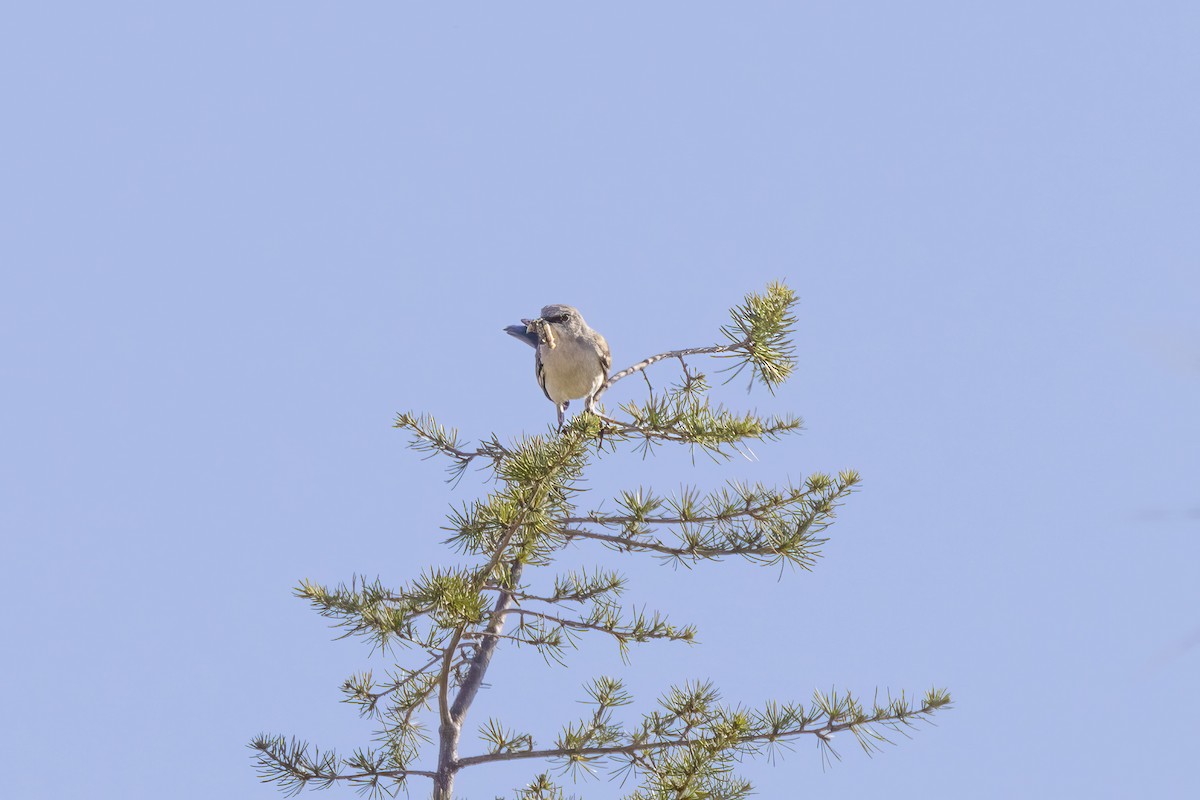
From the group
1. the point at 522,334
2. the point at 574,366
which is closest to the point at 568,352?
the point at 574,366

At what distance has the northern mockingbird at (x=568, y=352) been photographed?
21.8ft

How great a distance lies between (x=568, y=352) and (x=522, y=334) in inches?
15.4

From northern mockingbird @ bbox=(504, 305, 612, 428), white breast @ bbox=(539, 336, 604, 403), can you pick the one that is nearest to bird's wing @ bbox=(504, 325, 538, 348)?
northern mockingbird @ bbox=(504, 305, 612, 428)

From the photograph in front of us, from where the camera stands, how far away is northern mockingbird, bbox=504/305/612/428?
6.65 metres

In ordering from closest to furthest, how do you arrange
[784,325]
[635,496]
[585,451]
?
[585,451], [635,496], [784,325]

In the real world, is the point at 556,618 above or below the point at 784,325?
below

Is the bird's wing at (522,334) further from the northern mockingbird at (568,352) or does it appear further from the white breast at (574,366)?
the white breast at (574,366)

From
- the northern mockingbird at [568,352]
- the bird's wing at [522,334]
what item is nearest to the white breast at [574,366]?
the northern mockingbird at [568,352]

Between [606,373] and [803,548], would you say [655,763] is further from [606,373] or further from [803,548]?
[606,373]

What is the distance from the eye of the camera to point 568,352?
668 centimetres

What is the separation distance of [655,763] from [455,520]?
4.35ft

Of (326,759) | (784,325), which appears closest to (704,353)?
(784,325)

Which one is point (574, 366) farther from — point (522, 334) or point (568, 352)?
point (522, 334)

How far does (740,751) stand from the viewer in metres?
5.09
